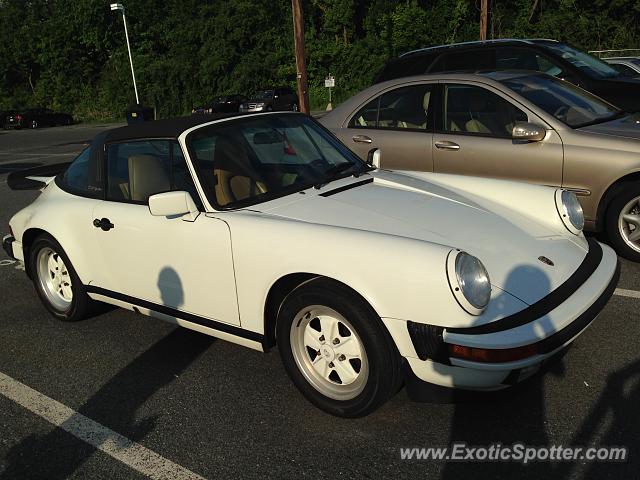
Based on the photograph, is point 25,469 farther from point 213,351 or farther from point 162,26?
point 162,26

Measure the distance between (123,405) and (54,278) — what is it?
63.3 inches

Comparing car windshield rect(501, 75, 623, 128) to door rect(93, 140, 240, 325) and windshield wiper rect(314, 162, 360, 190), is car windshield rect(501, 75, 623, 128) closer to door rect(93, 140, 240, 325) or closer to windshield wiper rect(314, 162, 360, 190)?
windshield wiper rect(314, 162, 360, 190)

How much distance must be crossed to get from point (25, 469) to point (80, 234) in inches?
64.7

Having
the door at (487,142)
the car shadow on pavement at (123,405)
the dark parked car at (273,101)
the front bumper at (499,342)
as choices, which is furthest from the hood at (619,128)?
the dark parked car at (273,101)

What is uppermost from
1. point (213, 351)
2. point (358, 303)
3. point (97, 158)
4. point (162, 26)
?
point (162, 26)

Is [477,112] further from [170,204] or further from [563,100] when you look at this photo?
[170,204]

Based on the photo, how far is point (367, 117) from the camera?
20.1ft

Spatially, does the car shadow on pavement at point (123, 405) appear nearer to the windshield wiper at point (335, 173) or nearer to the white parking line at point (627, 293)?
the windshield wiper at point (335, 173)

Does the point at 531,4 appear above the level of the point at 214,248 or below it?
above

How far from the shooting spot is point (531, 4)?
118ft

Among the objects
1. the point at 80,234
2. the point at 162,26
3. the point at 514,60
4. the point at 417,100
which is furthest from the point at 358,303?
the point at 162,26

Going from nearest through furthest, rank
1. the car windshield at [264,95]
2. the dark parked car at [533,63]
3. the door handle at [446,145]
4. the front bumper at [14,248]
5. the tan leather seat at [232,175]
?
the tan leather seat at [232,175] → the front bumper at [14,248] → the door handle at [446,145] → the dark parked car at [533,63] → the car windshield at [264,95]

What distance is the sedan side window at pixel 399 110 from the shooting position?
5.70 metres

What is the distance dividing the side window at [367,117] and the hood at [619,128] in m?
2.01
